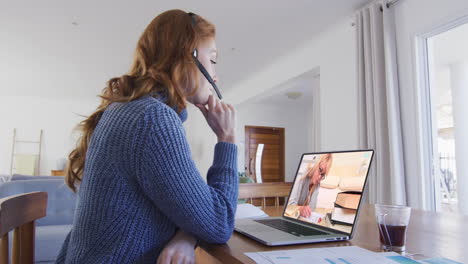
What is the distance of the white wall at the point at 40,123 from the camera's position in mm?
7320

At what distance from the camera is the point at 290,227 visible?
853 mm

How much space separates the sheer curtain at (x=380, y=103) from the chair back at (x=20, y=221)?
2.62 m

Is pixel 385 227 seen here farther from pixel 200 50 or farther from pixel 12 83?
pixel 12 83

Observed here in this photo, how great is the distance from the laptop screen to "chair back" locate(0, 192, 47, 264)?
26.0 inches

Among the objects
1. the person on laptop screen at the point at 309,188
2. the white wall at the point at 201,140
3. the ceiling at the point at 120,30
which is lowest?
the person on laptop screen at the point at 309,188

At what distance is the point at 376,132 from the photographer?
2920mm

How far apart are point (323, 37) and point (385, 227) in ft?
11.7

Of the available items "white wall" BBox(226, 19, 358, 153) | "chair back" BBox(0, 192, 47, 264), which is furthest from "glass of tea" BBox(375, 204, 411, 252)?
"white wall" BBox(226, 19, 358, 153)

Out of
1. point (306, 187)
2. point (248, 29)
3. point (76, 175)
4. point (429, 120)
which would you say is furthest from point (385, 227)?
point (248, 29)

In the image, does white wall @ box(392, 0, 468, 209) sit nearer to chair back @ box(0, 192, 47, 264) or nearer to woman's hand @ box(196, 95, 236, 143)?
woman's hand @ box(196, 95, 236, 143)

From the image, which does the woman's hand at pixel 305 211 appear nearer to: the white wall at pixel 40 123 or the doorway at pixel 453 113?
the doorway at pixel 453 113

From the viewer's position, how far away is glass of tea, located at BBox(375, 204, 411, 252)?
0.67 m

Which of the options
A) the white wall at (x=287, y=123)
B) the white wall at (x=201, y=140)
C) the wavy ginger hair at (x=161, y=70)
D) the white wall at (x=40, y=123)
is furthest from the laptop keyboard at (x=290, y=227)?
the white wall at (x=40, y=123)

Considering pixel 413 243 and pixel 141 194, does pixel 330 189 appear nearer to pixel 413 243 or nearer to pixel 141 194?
pixel 413 243
